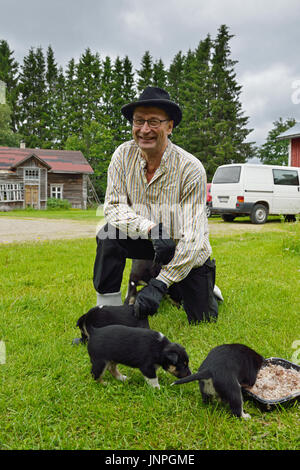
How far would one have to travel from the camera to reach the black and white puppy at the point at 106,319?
2.79 metres

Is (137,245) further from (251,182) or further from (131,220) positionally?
(251,182)

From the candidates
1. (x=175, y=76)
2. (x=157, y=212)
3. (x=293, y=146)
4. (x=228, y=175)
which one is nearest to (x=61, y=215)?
(x=228, y=175)

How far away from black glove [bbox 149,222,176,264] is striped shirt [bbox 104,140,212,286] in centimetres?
8

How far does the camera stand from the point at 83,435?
1855 mm

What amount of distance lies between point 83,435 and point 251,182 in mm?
13217

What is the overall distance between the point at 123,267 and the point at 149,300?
2.23 feet

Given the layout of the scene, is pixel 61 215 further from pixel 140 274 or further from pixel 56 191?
pixel 140 274

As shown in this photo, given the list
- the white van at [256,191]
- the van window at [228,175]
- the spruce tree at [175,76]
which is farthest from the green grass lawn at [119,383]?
the spruce tree at [175,76]

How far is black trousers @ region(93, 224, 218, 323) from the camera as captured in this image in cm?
318

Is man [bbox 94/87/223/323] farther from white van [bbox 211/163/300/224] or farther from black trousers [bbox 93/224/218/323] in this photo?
white van [bbox 211/163/300/224]

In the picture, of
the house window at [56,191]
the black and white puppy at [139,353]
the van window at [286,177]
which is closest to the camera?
the black and white puppy at [139,353]

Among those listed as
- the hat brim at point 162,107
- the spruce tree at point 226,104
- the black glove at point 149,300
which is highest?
the spruce tree at point 226,104

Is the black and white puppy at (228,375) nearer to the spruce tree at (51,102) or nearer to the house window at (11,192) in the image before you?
the house window at (11,192)

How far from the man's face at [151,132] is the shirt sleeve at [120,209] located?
0.36 m
